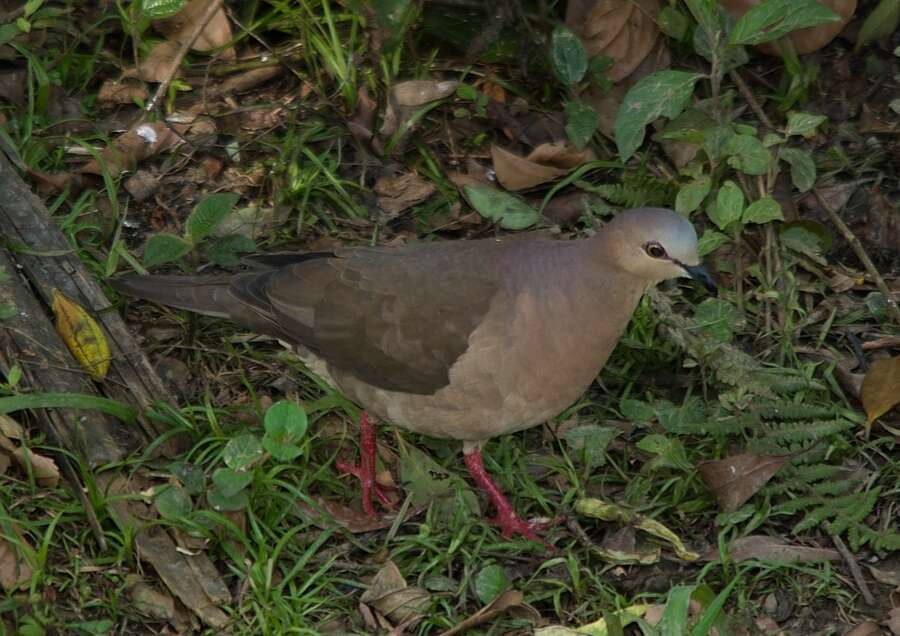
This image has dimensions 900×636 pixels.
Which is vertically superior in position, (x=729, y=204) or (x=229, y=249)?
(x=729, y=204)

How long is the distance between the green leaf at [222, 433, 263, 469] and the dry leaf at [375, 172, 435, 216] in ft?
4.93

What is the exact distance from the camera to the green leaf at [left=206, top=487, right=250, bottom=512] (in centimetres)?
392

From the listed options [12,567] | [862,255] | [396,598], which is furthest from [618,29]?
[12,567]

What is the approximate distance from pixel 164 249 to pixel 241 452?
3.10ft

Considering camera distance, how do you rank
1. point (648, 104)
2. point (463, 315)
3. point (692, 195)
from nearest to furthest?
point (463, 315), point (648, 104), point (692, 195)

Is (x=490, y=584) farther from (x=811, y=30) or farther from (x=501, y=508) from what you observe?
(x=811, y=30)

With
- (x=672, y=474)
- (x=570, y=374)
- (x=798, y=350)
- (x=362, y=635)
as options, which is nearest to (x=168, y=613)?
(x=362, y=635)

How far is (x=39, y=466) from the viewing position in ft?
13.3

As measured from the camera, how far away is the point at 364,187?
5.27 metres

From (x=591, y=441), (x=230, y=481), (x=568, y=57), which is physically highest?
(x=568, y=57)

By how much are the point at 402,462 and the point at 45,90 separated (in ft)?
6.76

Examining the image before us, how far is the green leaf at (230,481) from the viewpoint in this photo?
153 inches

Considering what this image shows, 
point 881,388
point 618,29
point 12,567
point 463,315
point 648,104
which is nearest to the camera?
point 12,567

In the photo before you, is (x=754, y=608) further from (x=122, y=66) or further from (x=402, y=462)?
(x=122, y=66)
